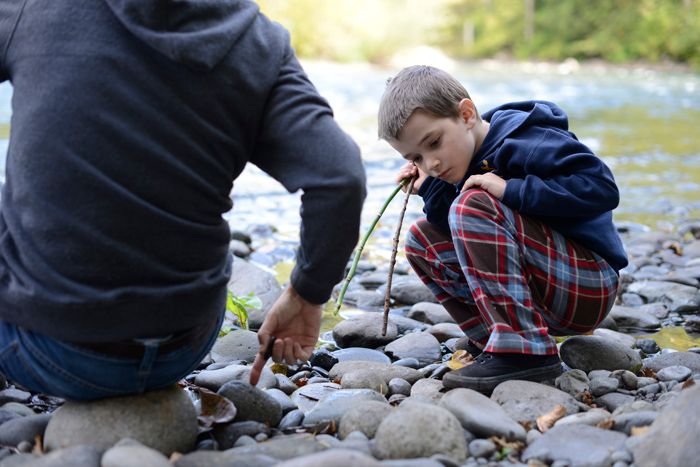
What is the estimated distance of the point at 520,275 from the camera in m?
2.28

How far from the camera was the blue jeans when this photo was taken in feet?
5.52

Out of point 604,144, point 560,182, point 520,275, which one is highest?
point 560,182

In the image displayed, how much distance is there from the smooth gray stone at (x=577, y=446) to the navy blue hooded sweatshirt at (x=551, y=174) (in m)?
0.65

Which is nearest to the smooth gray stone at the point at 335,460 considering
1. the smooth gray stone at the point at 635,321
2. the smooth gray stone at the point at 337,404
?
the smooth gray stone at the point at 337,404

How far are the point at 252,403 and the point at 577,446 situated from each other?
2.57 ft

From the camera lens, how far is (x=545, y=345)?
2260 millimetres

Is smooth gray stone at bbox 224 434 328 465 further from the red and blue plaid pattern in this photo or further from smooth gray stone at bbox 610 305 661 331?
smooth gray stone at bbox 610 305 661 331

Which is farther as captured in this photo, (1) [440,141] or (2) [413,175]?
(2) [413,175]

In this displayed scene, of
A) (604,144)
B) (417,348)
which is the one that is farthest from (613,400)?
(604,144)

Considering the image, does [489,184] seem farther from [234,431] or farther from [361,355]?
[234,431]

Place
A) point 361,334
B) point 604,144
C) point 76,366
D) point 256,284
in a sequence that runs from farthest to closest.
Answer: point 604,144 → point 256,284 → point 361,334 → point 76,366

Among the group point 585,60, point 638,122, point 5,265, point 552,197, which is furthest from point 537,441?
point 585,60

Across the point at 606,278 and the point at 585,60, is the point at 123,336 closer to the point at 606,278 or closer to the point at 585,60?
the point at 606,278

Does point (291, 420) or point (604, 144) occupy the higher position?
point (291, 420)
